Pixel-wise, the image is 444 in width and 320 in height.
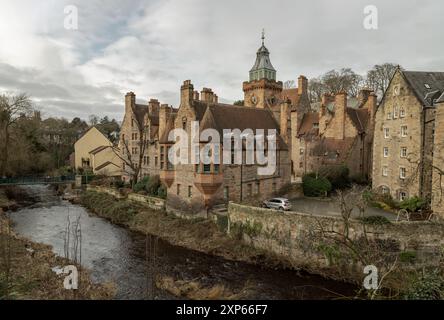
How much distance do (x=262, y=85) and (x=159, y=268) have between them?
25238 mm

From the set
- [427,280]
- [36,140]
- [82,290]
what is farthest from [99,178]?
[427,280]

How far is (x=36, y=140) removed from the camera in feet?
169

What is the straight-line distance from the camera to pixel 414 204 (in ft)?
72.4

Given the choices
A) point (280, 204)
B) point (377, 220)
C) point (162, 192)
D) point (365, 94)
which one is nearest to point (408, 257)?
point (377, 220)

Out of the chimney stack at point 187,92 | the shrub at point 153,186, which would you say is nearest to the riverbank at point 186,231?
the shrub at point 153,186

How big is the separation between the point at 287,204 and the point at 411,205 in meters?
8.87

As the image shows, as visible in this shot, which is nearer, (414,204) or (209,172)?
(414,204)

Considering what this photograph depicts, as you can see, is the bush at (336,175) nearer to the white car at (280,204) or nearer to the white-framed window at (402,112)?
the white-framed window at (402,112)

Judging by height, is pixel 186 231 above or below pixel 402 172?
below

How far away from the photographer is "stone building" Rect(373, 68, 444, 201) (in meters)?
23.2

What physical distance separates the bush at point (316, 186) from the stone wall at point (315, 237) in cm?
1121

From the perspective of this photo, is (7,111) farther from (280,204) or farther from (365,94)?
(365,94)

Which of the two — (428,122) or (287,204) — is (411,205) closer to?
(428,122)

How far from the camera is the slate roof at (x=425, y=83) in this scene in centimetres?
2386
